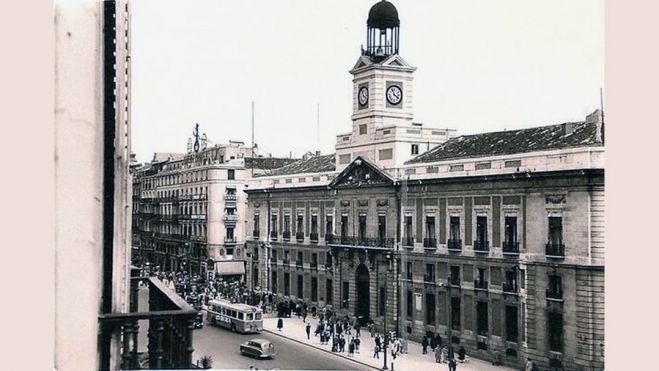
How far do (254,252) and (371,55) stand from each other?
949 centimetres

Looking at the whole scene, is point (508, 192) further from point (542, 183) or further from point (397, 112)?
point (397, 112)

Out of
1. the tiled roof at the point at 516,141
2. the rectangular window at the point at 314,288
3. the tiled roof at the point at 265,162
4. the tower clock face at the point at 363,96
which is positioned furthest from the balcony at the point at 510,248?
the rectangular window at the point at 314,288

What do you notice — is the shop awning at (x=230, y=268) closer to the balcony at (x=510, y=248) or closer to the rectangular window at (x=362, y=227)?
the rectangular window at (x=362, y=227)

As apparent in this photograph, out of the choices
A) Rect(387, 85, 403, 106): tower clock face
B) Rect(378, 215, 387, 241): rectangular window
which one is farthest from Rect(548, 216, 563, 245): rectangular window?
Rect(378, 215, 387, 241): rectangular window

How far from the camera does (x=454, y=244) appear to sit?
17.5 m

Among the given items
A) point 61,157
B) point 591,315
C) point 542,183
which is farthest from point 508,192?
point 61,157

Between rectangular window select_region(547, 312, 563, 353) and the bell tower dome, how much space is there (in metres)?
5.52

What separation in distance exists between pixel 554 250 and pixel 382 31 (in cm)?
501

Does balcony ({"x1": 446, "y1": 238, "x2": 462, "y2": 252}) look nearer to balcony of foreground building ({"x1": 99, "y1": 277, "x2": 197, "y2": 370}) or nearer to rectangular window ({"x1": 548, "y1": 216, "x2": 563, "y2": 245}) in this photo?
rectangular window ({"x1": 548, "y1": 216, "x2": 563, "y2": 245})

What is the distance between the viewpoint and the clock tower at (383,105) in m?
12.9

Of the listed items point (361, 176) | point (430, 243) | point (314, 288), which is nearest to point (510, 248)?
point (430, 243)

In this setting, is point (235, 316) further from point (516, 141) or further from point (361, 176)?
point (516, 141)

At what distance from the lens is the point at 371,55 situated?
45.3 feet

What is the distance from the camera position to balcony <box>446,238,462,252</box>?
685 inches
